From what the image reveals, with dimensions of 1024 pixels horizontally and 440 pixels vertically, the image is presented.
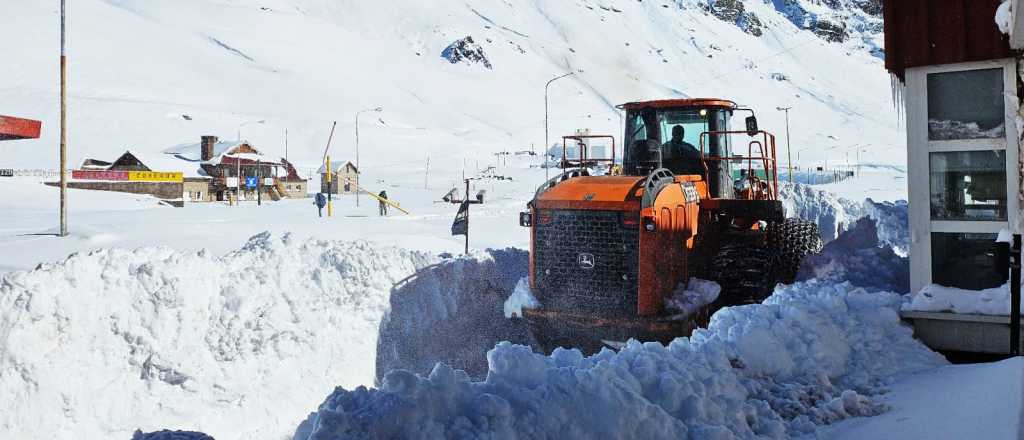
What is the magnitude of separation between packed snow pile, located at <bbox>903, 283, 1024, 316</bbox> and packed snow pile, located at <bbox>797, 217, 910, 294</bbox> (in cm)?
141

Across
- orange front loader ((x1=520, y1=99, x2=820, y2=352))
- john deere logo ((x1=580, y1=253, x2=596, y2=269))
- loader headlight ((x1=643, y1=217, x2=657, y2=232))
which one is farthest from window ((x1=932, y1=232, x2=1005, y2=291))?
john deere logo ((x1=580, y1=253, x2=596, y2=269))

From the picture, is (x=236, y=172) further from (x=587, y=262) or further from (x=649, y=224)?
(x=649, y=224)

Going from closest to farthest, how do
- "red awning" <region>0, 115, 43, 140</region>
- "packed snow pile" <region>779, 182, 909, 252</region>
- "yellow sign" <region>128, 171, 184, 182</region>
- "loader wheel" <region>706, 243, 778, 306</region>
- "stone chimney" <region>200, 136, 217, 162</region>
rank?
"loader wheel" <region>706, 243, 778, 306</region> → "red awning" <region>0, 115, 43, 140</region> → "packed snow pile" <region>779, 182, 909, 252</region> → "yellow sign" <region>128, 171, 184, 182</region> → "stone chimney" <region>200, 136, 217, 162</region>

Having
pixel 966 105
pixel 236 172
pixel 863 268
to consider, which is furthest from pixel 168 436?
pixel 236 172

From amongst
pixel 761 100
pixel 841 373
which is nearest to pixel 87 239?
pixel 841 373

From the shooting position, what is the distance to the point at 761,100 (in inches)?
5271

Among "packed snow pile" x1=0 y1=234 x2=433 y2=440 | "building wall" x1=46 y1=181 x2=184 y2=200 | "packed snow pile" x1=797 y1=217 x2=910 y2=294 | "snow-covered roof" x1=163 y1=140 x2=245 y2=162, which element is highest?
"snow-covered roof" x1=163 y1=140 x2=245 y2=162

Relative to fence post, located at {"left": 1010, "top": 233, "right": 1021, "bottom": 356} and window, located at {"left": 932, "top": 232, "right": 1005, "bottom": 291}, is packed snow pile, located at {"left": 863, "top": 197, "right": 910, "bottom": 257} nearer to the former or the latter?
window, located at {"left": 932, "top": 232, "right": 1005, "bottom": 291}

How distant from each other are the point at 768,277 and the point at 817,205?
601 inches

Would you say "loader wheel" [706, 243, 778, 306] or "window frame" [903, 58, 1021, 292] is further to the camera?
"loader wheel" [706, 243, 778, 306]

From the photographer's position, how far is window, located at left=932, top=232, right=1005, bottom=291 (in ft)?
22.5

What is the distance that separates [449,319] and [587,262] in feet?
9.35

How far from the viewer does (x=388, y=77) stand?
445 feet

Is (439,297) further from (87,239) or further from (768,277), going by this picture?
(87,239)
